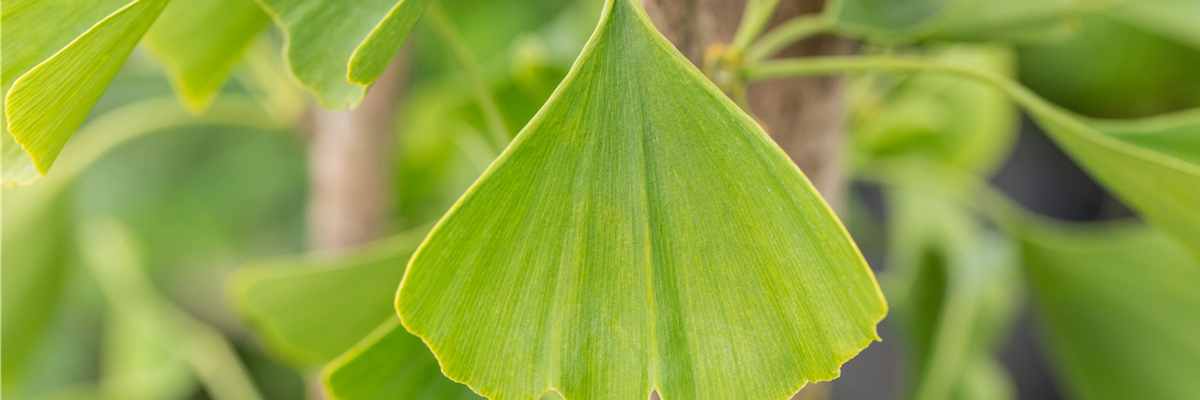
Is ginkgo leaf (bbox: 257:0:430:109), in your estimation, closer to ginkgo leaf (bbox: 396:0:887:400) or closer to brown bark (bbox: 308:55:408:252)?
ginkgo leaf (bbox: 396:0:887:400)

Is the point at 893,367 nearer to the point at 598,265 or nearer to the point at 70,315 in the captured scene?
the point at 598,265

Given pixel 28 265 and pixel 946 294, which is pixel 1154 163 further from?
pixel 28 265

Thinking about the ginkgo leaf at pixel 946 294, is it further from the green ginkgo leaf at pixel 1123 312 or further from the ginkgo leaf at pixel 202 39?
the ginkgo leaf at pixel 202 39

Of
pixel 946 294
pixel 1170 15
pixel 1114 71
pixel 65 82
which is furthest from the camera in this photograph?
pixel 1114 71

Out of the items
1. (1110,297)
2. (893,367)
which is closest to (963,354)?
(1110,297)

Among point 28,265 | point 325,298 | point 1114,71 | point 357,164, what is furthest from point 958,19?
point 1114,71

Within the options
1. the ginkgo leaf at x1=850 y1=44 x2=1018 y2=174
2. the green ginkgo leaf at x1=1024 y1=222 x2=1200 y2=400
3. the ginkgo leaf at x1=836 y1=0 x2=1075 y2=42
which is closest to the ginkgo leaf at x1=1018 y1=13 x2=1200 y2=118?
the ginkgo leaf at x1=850 y1=44 x2=1018 y2=174

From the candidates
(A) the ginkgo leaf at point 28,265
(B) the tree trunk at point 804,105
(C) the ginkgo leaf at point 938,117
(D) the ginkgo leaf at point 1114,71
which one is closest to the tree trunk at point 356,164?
(A) the ginkgo leaf at point 28,265
